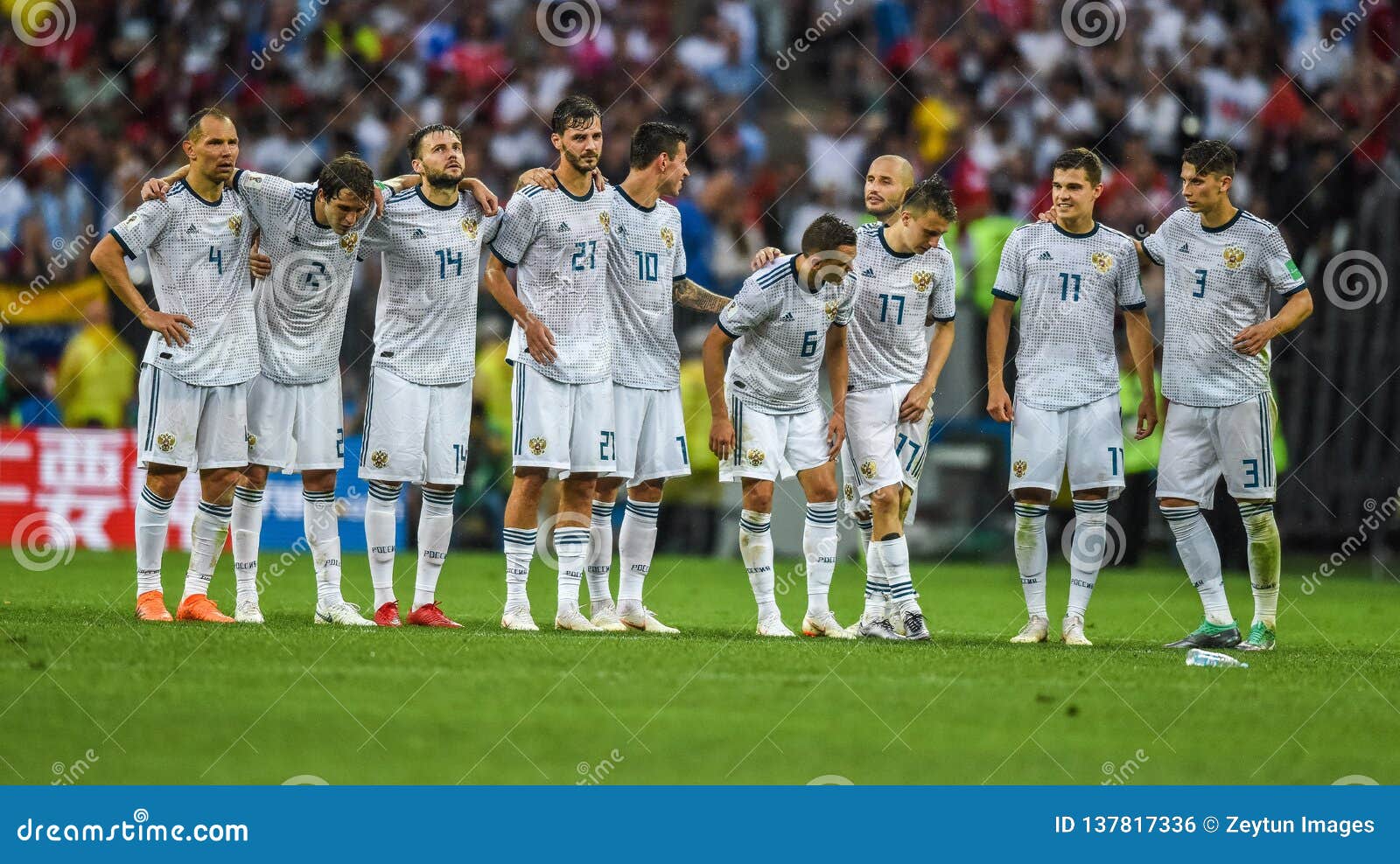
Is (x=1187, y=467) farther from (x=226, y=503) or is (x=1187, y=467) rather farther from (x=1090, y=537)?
(x=226, y=503)

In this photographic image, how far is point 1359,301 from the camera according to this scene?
48.3 feet

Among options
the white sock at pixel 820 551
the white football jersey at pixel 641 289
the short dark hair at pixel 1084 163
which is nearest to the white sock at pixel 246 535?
the white football jersey at pixel 641 289

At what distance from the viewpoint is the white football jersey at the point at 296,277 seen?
8.89 metres

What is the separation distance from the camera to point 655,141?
8930mm

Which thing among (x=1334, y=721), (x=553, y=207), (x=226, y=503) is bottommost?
(x=1334, y=721)

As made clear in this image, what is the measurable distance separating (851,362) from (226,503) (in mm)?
3234

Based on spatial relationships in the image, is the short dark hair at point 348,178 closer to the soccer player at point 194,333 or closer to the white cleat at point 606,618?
the soccer player at point 194,333

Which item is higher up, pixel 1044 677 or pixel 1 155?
pixel 1 155

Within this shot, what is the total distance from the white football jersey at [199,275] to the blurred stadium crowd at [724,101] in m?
6.88

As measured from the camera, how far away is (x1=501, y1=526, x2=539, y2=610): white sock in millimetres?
8898

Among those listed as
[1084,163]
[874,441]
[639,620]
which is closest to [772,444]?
[874,441]

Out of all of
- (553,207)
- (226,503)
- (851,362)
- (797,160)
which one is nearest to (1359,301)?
(797,160)

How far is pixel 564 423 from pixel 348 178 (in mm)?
1555

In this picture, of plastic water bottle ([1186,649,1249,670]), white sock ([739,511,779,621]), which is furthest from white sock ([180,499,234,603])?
plastic water bottle ([1186,649,1249,670])
